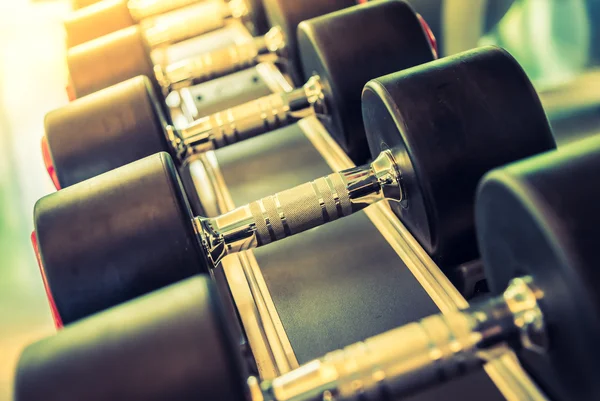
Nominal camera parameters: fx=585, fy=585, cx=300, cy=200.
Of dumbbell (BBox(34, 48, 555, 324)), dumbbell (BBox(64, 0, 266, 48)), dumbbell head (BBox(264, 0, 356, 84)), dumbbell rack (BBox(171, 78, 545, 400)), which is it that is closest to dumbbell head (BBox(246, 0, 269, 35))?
dumbbell (BBox(64, 0, 266, 48))

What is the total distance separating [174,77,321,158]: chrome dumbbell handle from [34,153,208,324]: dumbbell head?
1.07 ft

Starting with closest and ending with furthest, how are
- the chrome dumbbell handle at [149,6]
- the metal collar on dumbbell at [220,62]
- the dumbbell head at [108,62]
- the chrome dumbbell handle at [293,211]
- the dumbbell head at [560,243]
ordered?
1. the dumbbell head at [560,243]
2. the chrome dumbbell handle at [293,211]
3. the dumbbell head at [108,62]
4. the metal collar on dumbbell at [220,62]
5. the chrome dumbbell handle at [149,6]

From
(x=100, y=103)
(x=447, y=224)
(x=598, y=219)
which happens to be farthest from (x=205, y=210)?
(x=598, y=219)

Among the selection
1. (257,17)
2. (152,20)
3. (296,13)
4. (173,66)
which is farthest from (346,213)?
(152,20)

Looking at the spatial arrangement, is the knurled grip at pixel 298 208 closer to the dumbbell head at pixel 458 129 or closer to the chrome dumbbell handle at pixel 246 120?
the dumbbell head at pixel 458 129

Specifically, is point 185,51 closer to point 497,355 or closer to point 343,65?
point 343,65

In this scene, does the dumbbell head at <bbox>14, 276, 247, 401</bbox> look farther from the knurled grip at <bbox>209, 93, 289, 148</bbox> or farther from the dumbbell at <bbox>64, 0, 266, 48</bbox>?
the dumbbell at <bbox>64, 0, 266, 48</bbox>

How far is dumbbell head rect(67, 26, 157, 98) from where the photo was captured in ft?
A: 3.85

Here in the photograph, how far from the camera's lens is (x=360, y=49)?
967 millimetres

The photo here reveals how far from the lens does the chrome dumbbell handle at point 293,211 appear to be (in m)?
0.83

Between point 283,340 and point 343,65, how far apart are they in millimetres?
458

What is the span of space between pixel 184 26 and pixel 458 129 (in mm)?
1029

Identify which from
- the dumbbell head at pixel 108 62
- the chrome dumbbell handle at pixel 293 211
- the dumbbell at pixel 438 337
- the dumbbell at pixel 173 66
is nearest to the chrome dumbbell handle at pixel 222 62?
the dumbbell at pixel 173 66

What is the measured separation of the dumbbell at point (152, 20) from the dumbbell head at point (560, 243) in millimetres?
1117
